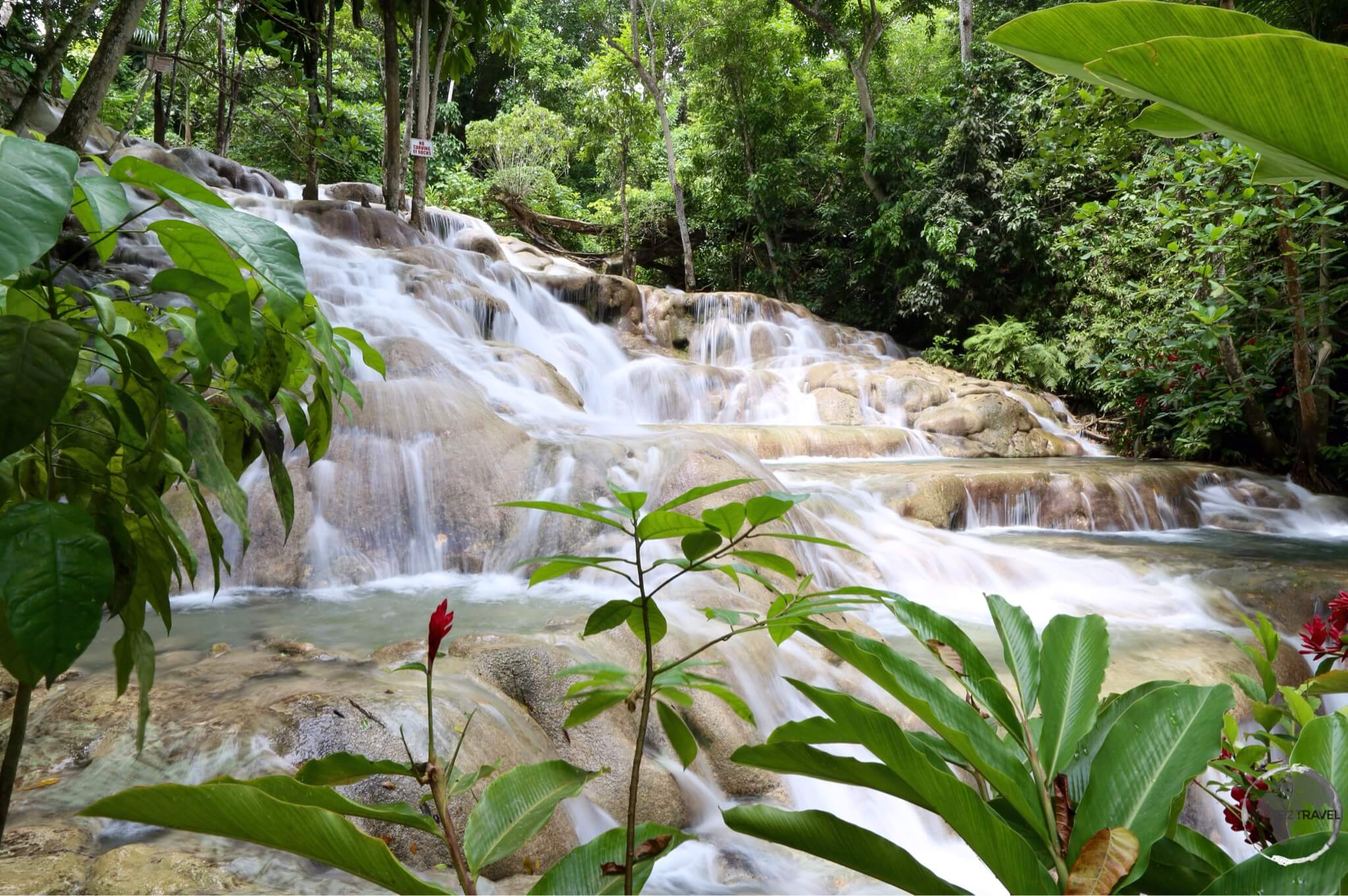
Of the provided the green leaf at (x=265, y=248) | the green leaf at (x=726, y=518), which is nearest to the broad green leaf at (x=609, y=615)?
the green leaf at (x=726, y=518)

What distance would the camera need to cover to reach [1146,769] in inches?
24.3

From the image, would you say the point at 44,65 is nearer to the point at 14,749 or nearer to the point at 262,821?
the point at 14,749

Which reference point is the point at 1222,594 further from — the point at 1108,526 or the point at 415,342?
the point at 415,342

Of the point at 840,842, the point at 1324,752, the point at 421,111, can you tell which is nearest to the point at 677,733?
the point at 840,842

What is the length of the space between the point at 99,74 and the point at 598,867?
3.32m

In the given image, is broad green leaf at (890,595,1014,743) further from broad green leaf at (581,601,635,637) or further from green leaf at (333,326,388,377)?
green leaf at (333,326,388,377)

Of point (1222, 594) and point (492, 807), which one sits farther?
point (1222, 594)

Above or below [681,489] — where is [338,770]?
above

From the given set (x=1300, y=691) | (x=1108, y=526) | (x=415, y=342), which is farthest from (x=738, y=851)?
(x=1108, y=526)

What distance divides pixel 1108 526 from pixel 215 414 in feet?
26.9

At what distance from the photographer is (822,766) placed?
0.62 meters

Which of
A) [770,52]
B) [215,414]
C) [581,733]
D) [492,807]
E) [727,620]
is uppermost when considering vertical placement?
[770,52]

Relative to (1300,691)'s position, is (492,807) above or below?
above

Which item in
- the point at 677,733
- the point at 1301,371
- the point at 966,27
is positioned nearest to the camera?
the point at 677,733
